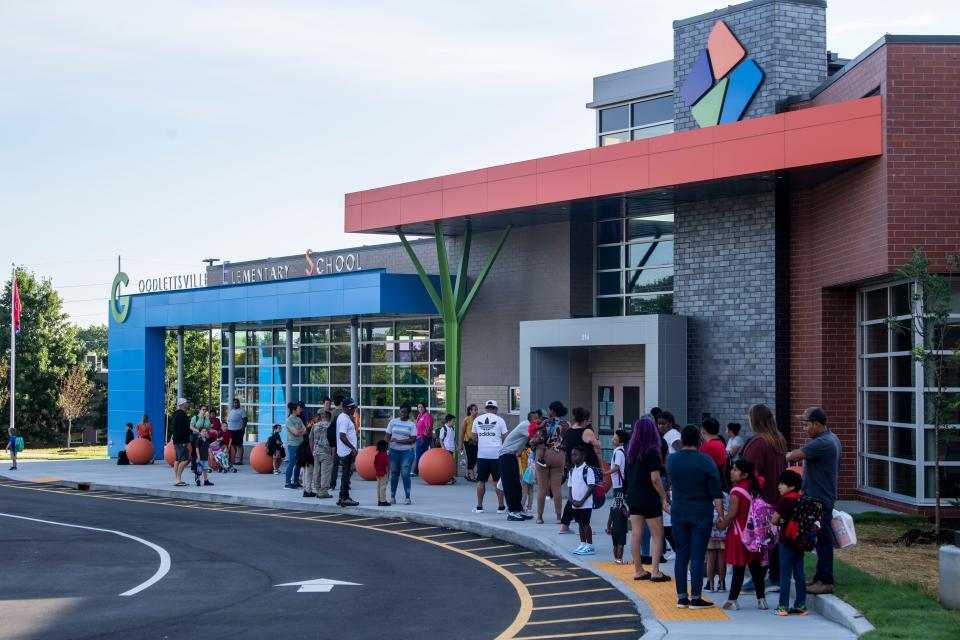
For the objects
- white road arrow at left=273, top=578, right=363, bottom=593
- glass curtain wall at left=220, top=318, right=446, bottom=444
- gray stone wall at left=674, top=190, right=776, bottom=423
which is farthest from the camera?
glass curtain wall at left=220, top=318, right=446, bottom=444

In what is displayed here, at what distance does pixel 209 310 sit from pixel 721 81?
1908 cm

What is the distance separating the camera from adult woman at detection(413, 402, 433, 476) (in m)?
27.5

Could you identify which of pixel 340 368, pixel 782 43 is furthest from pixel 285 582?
pixel 340 368

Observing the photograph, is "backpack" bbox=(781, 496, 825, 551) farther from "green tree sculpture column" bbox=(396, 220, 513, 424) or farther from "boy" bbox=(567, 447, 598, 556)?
"green tree sculpture column" bbox=(396, 220, 513, 424)

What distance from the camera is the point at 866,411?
2083 cm

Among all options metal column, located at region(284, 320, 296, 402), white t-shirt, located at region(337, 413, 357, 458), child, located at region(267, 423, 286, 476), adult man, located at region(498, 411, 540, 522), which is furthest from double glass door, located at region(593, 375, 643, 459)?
metal column, located at region(284, 320, 296, 402)

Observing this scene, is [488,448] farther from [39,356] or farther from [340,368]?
[39,356]

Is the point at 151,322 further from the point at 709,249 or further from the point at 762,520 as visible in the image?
the point at 762,520

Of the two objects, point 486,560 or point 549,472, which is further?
point 549,472

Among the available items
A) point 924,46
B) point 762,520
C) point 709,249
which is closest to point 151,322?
point 709,249

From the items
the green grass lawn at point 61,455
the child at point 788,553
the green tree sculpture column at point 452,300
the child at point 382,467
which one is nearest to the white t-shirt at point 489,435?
the child at point 382,467

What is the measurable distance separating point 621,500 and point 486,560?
7.39ft

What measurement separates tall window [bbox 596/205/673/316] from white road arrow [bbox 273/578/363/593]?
13.7m

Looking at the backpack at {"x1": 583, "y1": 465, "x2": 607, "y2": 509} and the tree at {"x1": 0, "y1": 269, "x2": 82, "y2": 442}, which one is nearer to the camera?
the backpack at {"x1": 583, "y1": 465, "x2": 607, "y2": 509}
